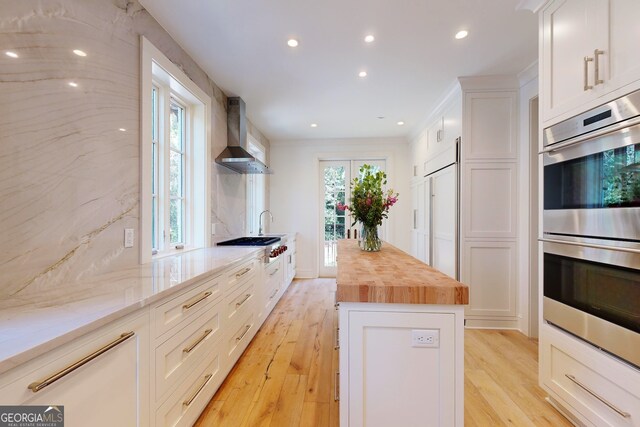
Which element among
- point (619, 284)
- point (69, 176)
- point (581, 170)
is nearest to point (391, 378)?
point (619, 284)

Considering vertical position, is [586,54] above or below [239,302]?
above

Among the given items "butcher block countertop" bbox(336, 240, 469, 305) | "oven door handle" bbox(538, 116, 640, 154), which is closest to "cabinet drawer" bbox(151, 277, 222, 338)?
"butcher block countertop" bbox(336, 240, 469, 305)

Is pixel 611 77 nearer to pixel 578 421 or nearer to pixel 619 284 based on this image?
pixel 619 284

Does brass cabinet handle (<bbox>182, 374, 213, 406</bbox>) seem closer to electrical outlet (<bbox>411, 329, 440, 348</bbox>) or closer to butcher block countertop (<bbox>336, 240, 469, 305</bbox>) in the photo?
butcher block countertop (<bbox>336, 240, 469, 305</bbox>)

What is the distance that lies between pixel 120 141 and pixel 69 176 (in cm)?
42

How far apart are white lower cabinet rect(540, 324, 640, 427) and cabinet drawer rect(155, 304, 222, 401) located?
84.1 inches

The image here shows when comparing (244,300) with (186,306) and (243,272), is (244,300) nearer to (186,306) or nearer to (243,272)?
(243,272)

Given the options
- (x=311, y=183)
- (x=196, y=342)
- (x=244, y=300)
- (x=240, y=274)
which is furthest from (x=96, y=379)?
(x=311, y=183)

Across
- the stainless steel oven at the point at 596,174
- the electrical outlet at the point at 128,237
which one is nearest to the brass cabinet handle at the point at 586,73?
the stainless steel oven at the point at 596,174

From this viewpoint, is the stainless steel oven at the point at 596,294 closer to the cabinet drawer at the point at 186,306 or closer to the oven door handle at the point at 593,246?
the oven door handle at the point at 593,246

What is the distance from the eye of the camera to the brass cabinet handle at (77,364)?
0.72 m

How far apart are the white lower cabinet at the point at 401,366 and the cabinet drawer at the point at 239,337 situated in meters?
1.21

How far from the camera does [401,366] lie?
1.13 m

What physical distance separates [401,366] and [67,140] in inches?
73.8
